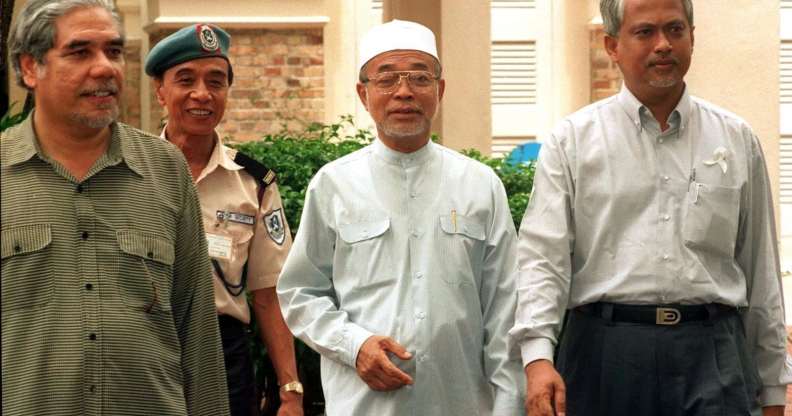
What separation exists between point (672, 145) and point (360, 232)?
1.02 m

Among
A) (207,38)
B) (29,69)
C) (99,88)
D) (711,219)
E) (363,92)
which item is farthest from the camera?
(207,38)

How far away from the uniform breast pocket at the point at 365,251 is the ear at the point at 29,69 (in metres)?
1.20

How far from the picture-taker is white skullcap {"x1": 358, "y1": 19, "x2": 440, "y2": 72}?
505 cm

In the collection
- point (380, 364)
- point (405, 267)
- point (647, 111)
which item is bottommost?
point (380, 364)

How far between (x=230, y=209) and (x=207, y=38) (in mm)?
643

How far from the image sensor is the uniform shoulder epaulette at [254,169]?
5.57 metres

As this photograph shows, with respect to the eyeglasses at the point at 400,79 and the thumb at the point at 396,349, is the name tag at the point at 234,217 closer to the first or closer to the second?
the eyeglasses at the point at 400,79

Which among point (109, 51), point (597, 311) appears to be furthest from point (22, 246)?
point (597, 311)

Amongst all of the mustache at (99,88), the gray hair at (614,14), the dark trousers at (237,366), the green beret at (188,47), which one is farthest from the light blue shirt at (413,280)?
the mustache at (99,88)

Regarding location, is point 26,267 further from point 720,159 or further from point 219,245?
point 720,159

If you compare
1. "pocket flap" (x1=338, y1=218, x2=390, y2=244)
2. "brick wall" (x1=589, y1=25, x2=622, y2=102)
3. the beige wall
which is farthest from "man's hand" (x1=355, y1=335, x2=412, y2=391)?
"brick wall" (x1=589, y1=25, x2=622, y2=102)

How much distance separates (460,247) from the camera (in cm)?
491

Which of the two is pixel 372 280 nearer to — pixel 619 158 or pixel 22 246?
pixel 619 158

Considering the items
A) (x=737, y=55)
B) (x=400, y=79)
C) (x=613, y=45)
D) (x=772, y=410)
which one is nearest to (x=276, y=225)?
(x=400, y=79)
